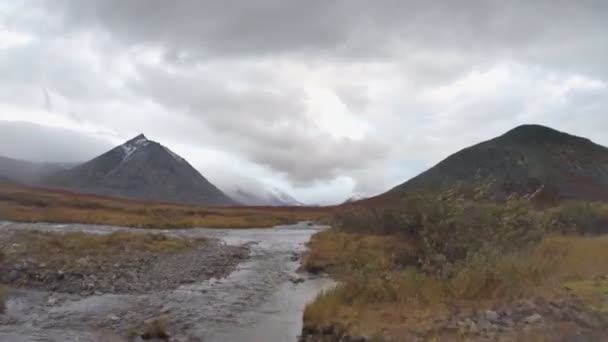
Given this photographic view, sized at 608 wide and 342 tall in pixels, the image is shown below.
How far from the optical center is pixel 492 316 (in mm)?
10781

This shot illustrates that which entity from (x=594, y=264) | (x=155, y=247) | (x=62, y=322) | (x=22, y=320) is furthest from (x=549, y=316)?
(x=155, y=247)

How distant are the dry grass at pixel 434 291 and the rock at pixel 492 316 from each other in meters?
0.64

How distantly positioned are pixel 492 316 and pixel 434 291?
7.62 ft

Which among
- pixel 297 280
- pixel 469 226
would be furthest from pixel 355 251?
pixel 469 226

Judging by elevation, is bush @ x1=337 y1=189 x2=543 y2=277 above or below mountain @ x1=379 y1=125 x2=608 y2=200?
below

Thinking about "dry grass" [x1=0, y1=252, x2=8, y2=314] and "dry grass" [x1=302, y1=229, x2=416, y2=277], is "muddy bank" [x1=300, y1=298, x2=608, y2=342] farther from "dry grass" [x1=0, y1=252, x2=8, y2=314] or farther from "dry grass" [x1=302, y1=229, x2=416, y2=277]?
"dry grass" [x1=302, y1=229, x2=416, y2=277]

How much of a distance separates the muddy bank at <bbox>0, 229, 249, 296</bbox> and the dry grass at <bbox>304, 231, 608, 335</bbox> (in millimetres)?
10476

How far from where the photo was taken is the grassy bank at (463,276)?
11883 millimetres

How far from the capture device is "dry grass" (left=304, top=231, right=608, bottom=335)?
463 inches

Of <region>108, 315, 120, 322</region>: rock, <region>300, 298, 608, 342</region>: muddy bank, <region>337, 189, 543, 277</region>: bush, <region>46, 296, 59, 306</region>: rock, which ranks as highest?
<region>337, 189, 543, 277</region>: bush

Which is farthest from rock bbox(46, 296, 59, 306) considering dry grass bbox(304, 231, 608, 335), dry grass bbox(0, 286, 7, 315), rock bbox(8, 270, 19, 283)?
dry grass bbox(304, 231, 608, 335)

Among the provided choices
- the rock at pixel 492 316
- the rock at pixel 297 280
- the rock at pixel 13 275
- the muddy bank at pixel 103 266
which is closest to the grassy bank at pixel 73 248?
the muddy bank at pixel 103 266

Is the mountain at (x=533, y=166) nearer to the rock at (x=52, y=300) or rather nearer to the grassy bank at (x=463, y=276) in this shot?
the grassy bank at (x=463, y=276)

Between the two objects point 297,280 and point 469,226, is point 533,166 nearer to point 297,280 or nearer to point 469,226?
point 297,280
